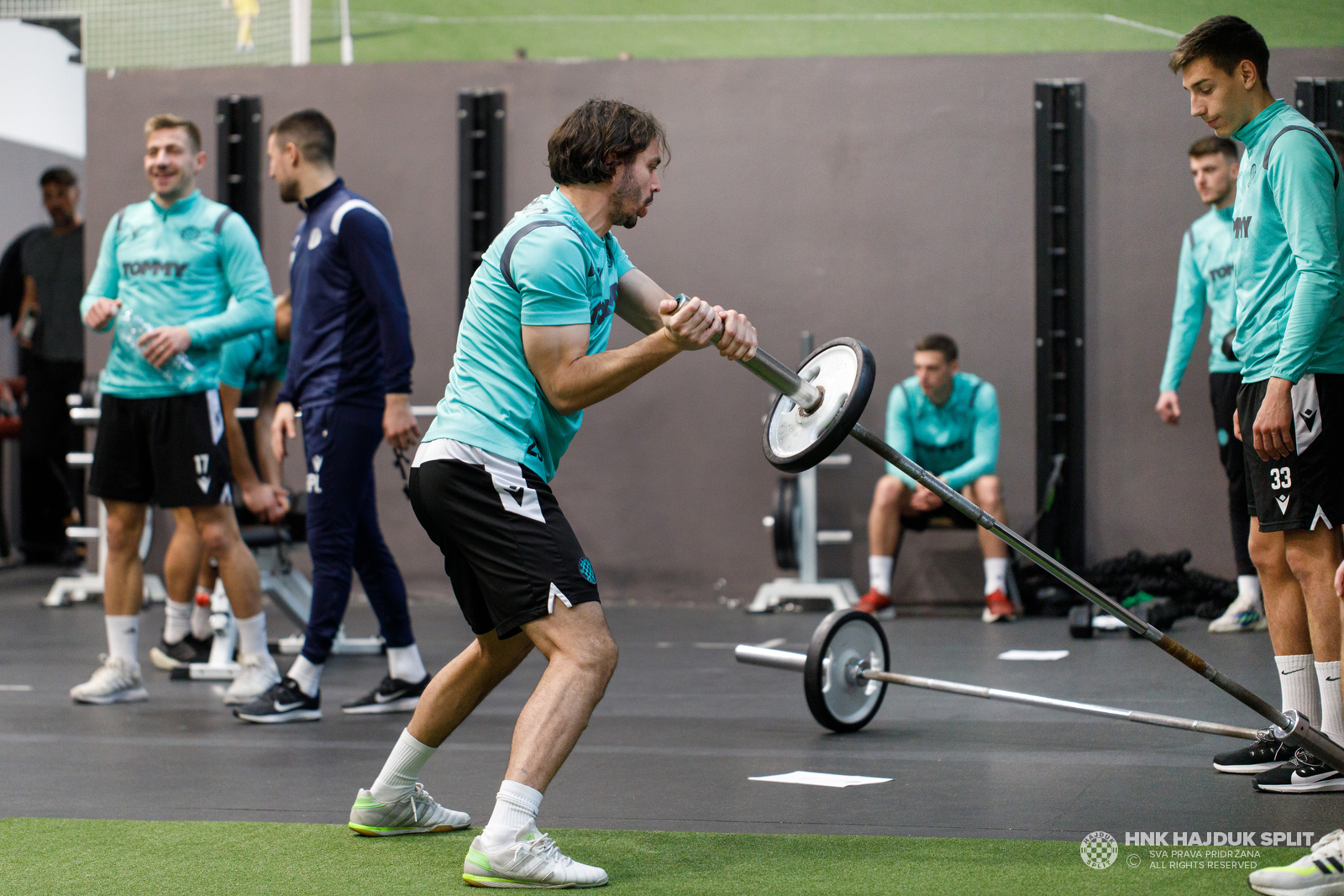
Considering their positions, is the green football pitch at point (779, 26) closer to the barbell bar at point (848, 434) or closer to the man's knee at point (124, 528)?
the man's knee at point (124, 528)

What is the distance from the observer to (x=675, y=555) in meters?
6.77

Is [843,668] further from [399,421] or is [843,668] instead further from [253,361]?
[253,361]

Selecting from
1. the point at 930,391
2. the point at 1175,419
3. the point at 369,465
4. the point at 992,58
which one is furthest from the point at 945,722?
the point at 992,58

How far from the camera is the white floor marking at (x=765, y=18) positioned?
22.0ft

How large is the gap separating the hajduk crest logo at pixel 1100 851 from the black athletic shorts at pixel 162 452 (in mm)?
2650

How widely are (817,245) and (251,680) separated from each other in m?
3.74

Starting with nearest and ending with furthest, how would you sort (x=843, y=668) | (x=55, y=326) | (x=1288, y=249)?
(x=1288, y=249) → (x=843, y=668) → (x=55, y=326)

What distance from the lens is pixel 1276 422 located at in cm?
259

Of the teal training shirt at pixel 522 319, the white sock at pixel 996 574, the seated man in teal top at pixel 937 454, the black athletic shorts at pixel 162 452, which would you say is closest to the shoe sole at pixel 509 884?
the teal training shirt at pixel 522 319

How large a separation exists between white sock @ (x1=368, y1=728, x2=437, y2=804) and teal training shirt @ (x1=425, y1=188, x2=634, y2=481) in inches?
22.4

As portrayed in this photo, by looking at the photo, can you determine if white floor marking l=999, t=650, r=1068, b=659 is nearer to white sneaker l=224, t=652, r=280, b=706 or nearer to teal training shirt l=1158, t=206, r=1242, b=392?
teal training shirt l=1158, t=206, r=1242, b=392

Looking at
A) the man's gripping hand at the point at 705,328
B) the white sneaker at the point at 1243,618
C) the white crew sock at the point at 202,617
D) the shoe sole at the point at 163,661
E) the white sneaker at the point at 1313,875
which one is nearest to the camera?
the white sneaker at the point at 1313,875

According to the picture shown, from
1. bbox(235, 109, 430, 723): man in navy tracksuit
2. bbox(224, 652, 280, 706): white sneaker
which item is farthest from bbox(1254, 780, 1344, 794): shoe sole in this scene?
bbox(224, 652, 280, 706): white sneaker

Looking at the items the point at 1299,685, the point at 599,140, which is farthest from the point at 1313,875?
the point at 599,140
